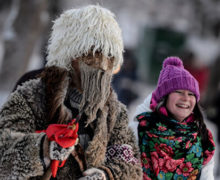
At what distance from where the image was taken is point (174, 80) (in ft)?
8.93

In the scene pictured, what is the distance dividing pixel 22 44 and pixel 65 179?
6.23 m

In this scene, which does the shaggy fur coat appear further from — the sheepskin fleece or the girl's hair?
the girl's hair

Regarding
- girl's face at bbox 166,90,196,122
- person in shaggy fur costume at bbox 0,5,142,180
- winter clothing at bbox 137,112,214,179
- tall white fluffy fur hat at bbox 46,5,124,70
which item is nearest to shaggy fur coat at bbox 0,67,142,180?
person in shaggy fur costume at bbox 0,5,142,180

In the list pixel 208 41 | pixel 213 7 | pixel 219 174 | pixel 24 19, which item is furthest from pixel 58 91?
pixel 208 41

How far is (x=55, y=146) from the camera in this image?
1.89 meters

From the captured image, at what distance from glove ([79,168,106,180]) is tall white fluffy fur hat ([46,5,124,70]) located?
0.62m

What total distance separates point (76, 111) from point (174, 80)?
0.88 meters

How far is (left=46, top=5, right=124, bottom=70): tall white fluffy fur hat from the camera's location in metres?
2.19

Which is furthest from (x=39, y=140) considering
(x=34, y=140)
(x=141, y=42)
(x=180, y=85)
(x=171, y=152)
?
(x=141, y=42)

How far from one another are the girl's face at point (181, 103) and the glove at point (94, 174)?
33.3 inches

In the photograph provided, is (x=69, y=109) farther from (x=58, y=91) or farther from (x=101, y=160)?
(x=101, y=160)

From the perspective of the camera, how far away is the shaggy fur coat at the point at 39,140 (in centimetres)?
195

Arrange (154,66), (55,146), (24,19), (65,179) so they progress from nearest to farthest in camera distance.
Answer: (55,146) → (65,179) → (24,19) → (154,66)

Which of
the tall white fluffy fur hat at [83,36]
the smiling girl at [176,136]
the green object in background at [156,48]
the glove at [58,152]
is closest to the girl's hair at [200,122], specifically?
the smiling girl at [176,136]
